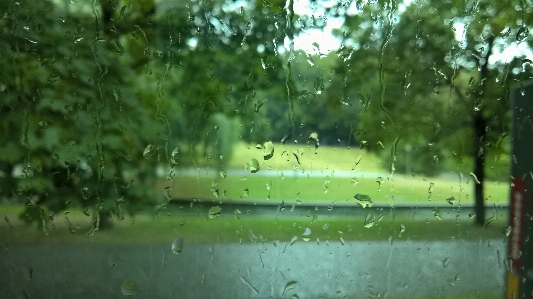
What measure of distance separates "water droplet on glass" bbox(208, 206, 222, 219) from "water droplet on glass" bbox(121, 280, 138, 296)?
23 cm

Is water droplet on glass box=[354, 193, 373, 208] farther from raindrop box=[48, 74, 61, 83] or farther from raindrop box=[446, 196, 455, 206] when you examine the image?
raindrop box=[48, 74, 61, 83]

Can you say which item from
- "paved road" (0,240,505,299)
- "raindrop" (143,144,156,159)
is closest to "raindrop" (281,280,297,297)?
"paved road" (0,240,505,299)

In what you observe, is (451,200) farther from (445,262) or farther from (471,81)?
(471,81)

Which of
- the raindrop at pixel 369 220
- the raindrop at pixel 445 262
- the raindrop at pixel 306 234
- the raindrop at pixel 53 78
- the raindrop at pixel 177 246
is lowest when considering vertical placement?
the raindrop at pixel 445 262

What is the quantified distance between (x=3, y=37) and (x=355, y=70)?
2.71 feet

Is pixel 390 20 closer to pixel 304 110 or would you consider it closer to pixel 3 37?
pixel 304 110

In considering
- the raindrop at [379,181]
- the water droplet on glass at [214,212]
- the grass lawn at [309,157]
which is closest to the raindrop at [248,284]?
the water droplet on glass at [214,212]

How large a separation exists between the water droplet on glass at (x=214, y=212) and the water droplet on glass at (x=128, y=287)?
0.23m

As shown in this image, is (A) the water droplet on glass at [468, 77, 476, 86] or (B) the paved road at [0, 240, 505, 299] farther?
(A) the water droplet on glass at [468, 77, 476, 86]

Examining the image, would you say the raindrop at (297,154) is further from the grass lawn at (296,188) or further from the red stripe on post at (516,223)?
the red stripe on post at (516,223)

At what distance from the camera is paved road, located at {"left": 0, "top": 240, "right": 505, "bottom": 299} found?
94 cm

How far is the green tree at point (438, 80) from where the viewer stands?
1027 millimetres

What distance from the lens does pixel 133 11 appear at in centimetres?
102

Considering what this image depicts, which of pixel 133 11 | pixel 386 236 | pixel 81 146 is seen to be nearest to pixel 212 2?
pixel 133 11
